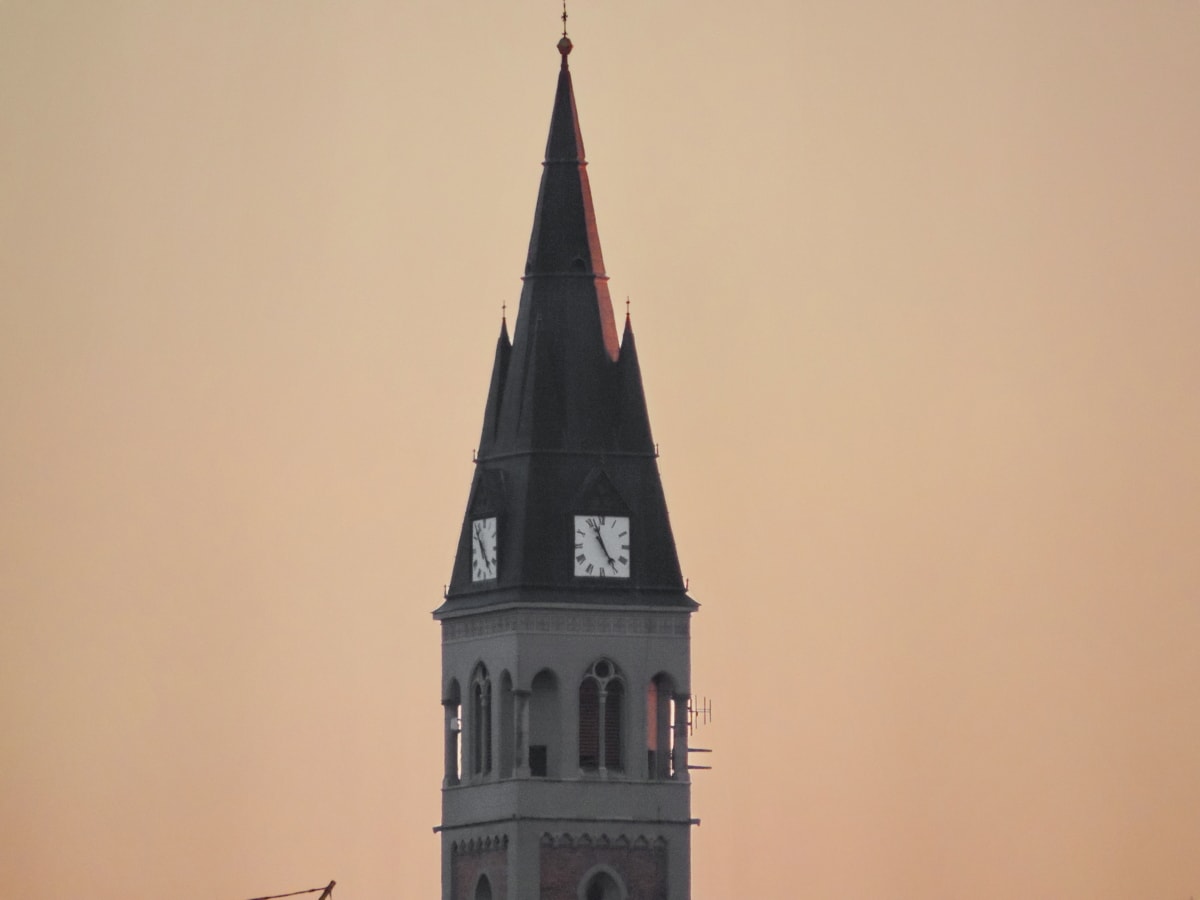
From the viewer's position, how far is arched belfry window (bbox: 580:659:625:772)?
5202 inches

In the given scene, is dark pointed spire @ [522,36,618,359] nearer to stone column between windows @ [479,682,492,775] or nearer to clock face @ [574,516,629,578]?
clock face @ [574,516,629,578]

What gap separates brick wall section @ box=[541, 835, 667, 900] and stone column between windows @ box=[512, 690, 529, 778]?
193cm

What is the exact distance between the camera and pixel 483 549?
13375 centimetres

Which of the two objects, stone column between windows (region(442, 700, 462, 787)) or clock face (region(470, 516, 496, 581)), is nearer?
clock face (region(470, 516, 496, 581))

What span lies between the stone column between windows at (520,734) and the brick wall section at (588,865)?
6.35ft

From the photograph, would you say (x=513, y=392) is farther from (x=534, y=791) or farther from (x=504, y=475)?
(x=534, y=791)

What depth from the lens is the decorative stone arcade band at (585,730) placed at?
131875mm

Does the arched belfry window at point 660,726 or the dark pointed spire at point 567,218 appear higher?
the dark pointed spire at point 567,218

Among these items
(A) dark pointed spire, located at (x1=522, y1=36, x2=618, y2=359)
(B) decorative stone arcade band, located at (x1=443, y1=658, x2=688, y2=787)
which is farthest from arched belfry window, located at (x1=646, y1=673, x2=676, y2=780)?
(A) dark pointed spire, located at (x1=522, y1=36, x2=618, y2=359)

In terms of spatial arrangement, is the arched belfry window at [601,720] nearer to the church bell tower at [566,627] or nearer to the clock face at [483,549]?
the church bell tower at [566,627]

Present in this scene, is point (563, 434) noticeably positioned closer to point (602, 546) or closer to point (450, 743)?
point (602, 546)

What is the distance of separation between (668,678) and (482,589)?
543 centimetres

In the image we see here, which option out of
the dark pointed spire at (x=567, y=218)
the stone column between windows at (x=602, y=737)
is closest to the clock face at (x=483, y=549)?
the stone column between windows at (x=602, y=737)

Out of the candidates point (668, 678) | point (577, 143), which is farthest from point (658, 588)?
point (577, 143)
